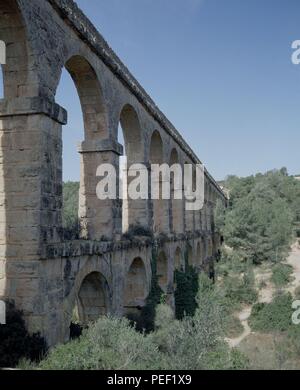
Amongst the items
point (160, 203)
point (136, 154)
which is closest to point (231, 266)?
point (160, 203)

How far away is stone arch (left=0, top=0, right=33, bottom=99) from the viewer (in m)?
5.79

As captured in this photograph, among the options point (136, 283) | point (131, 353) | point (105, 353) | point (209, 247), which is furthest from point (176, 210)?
point (105, 353)

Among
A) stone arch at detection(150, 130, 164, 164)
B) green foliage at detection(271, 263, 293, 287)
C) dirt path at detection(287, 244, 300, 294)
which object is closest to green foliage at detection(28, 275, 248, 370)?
stone arch at detection(150, 130, 164, 164)

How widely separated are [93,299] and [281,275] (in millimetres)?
18904

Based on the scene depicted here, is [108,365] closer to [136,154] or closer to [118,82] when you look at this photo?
[118,82]

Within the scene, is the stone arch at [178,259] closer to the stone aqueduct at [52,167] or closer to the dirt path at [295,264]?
the stone aqueduct at [52,167]

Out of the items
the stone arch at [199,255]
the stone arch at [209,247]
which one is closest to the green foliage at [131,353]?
the stone arch at [199,255]

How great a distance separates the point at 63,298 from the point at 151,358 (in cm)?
166

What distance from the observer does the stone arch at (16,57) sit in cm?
579

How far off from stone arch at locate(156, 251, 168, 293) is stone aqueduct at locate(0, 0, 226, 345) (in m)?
4.46

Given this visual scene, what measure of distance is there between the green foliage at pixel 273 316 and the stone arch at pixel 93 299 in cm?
1067

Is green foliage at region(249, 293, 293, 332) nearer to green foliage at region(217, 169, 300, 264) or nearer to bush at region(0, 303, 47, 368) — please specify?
green foliage at region(217, 169, 300, 264)

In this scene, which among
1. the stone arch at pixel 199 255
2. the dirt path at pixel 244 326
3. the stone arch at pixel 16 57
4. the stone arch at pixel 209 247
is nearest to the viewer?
the stone arch at pixel 16 57

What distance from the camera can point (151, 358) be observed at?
5.94 m
